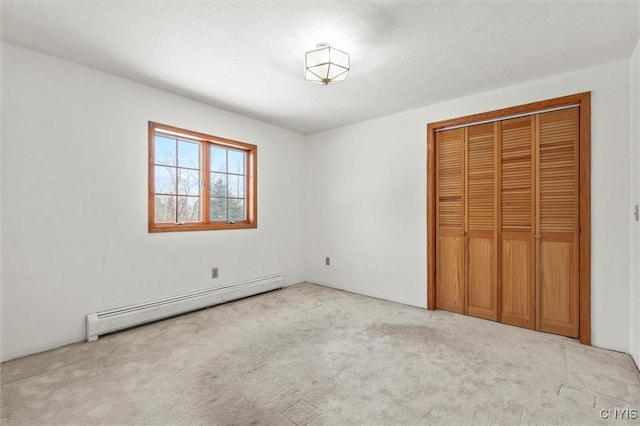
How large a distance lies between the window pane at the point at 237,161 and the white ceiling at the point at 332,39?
109cm

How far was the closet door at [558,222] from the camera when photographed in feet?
9.54

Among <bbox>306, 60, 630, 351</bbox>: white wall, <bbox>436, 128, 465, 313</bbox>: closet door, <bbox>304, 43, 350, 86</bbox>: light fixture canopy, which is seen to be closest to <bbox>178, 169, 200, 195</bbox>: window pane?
<bbox>306, 60, 630, 351</bbox>: white wall

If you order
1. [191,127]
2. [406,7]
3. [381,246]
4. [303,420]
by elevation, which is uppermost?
[406,7]

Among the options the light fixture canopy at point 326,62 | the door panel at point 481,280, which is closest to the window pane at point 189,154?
the light fixture canopy at point 326,62

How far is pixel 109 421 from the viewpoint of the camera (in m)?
1.74

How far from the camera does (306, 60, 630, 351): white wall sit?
266 centimetres

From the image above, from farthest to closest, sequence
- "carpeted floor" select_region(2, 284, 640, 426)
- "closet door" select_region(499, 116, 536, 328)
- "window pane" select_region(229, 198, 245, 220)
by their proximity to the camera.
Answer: "window pane" select_region(229, 198, 245, 220) < "closet door" select_region(499, 116, 536, 328) < "carpeted floor" select_region(2, 284, 640, 426)

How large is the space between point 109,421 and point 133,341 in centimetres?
119

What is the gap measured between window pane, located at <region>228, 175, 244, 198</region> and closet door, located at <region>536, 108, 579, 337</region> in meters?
3.61

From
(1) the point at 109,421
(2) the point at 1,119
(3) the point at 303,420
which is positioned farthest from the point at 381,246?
(2) the point at 1,119

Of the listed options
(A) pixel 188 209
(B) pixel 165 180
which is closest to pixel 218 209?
(A) pixel 188 209

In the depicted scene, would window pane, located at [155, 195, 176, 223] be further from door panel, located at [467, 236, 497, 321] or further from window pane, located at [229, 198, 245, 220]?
door panel, located at [467, 236, 497, 321]

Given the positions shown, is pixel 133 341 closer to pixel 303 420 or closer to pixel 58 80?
pixel 303 420

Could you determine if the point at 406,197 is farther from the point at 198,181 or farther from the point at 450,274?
the point at 198,181
